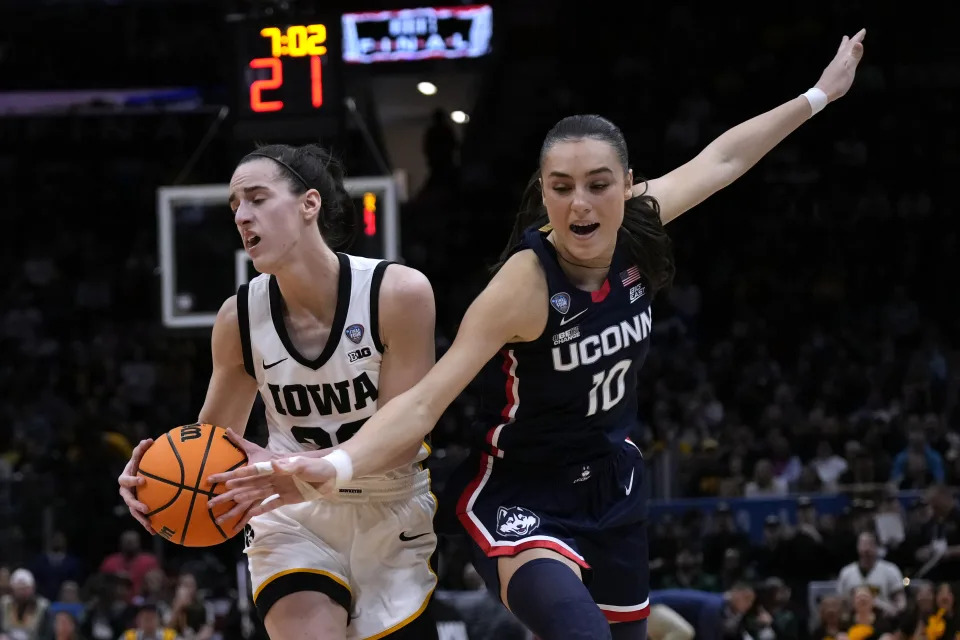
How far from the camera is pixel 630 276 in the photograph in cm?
412

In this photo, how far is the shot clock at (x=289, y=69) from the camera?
821 centimetres

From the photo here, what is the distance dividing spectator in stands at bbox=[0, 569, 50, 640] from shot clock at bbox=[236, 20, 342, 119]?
4.05 meters

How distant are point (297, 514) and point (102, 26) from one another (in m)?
15.0

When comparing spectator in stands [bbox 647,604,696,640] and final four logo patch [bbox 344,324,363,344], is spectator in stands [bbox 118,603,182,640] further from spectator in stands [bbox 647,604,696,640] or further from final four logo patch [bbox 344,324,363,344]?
final four logo patch [bbox 344,324,363,344]

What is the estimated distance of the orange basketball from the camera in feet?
12.0

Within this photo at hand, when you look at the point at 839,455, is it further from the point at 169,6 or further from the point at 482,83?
the point at 169,6

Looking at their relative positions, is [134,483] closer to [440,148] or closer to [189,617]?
[189,617]

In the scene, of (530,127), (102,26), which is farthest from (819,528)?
(102,26)

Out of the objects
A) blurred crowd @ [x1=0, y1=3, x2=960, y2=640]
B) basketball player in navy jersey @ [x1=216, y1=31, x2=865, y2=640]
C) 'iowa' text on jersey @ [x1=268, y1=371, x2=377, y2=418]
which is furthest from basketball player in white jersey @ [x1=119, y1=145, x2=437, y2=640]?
blurred crowd @ [x1=0, y1=3, x2=960, y2=640]

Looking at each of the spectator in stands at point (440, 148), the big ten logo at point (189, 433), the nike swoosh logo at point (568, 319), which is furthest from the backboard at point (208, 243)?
the spectator in stands at point (440, 148)

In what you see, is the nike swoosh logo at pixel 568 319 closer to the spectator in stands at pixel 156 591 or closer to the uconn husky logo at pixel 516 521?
the uconn husky logo at pixel 516 521

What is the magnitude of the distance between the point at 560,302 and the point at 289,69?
4803 millimetres

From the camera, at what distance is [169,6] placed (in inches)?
730

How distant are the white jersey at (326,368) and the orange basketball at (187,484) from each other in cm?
37
